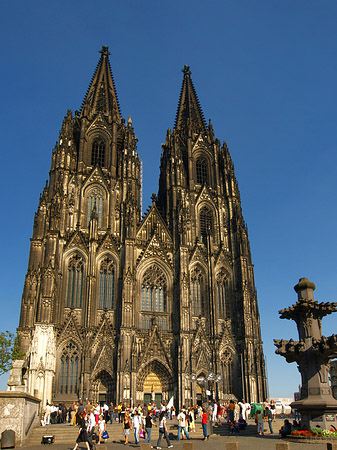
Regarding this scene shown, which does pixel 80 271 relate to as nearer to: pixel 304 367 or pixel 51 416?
pixel 51 416

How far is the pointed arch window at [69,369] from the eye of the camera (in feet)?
124

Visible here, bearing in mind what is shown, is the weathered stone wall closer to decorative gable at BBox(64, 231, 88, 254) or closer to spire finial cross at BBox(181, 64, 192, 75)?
decorative gable at BBox(64, 231, 88, 254)

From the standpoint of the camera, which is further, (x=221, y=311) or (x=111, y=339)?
(x=221, y=311)

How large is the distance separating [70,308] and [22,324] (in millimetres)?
4312

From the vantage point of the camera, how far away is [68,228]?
43.8 m

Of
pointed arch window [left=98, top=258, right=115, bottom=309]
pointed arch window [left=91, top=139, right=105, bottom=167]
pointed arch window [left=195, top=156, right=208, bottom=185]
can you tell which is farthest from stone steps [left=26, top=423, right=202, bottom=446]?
pointed arch window [left=195, top=156, right=208, bottom=185]

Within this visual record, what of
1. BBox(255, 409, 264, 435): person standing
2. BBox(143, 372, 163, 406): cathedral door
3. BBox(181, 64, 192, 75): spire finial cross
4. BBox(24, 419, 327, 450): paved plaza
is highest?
BBox(181, 64, 192, 75): spire finial cross

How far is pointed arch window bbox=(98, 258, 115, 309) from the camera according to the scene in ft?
137

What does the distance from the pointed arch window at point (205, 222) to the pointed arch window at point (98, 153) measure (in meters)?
12.5

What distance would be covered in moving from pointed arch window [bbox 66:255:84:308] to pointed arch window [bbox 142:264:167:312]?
620 cm

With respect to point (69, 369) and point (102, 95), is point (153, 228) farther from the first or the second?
point (102, 95)

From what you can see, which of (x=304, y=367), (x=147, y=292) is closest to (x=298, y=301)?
(x=304, y=367)

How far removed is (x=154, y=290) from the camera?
145ft

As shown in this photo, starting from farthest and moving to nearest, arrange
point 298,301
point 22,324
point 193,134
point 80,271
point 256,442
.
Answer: point 193,134 → point 80,271 → point 22,324 → point 298,301 → point 256,442
